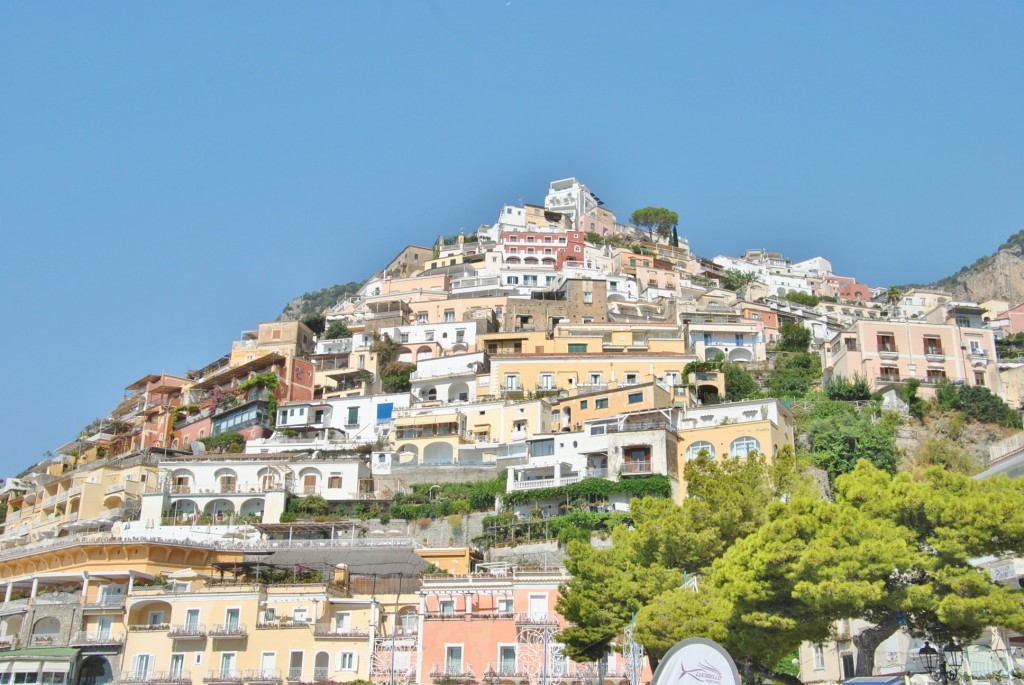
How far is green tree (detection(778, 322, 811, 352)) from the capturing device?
257 feet

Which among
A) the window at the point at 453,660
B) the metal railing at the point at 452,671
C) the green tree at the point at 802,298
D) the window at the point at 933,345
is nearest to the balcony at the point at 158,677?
the metal railing at the point at 452,671

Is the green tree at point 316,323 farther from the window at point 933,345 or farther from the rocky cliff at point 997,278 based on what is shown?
the rocky cliff at point 997,278

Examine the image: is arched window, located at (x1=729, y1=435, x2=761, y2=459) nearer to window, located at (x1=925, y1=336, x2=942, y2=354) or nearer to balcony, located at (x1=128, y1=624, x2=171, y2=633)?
window, located at (x1=925, y1=336, x2=942, y2=354)

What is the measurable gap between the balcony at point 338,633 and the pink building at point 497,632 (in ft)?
9.90

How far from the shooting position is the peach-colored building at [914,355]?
6519cm

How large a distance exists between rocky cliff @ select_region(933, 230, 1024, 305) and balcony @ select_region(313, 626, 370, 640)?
343 ft

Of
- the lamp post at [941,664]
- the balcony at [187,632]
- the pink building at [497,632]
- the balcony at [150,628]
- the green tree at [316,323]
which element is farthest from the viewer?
the green tree at [316,323]

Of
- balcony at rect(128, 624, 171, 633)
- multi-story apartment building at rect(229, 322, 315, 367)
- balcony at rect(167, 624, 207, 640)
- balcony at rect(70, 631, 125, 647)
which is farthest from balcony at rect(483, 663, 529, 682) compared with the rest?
multi-story apartment building at rect(229, 322, 315, 367)

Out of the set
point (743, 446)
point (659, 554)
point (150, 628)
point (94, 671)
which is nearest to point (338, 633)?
point (150, 628)

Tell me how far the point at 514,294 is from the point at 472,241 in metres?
25.8

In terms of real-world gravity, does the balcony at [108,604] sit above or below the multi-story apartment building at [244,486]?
below

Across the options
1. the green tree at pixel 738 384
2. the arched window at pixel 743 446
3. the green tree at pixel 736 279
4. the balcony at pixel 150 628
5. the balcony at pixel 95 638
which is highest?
the green tree at pixel 736 279

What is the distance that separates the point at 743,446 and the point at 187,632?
91.7ft

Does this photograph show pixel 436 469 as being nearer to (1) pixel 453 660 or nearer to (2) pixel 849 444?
(1) pixel 453 660
